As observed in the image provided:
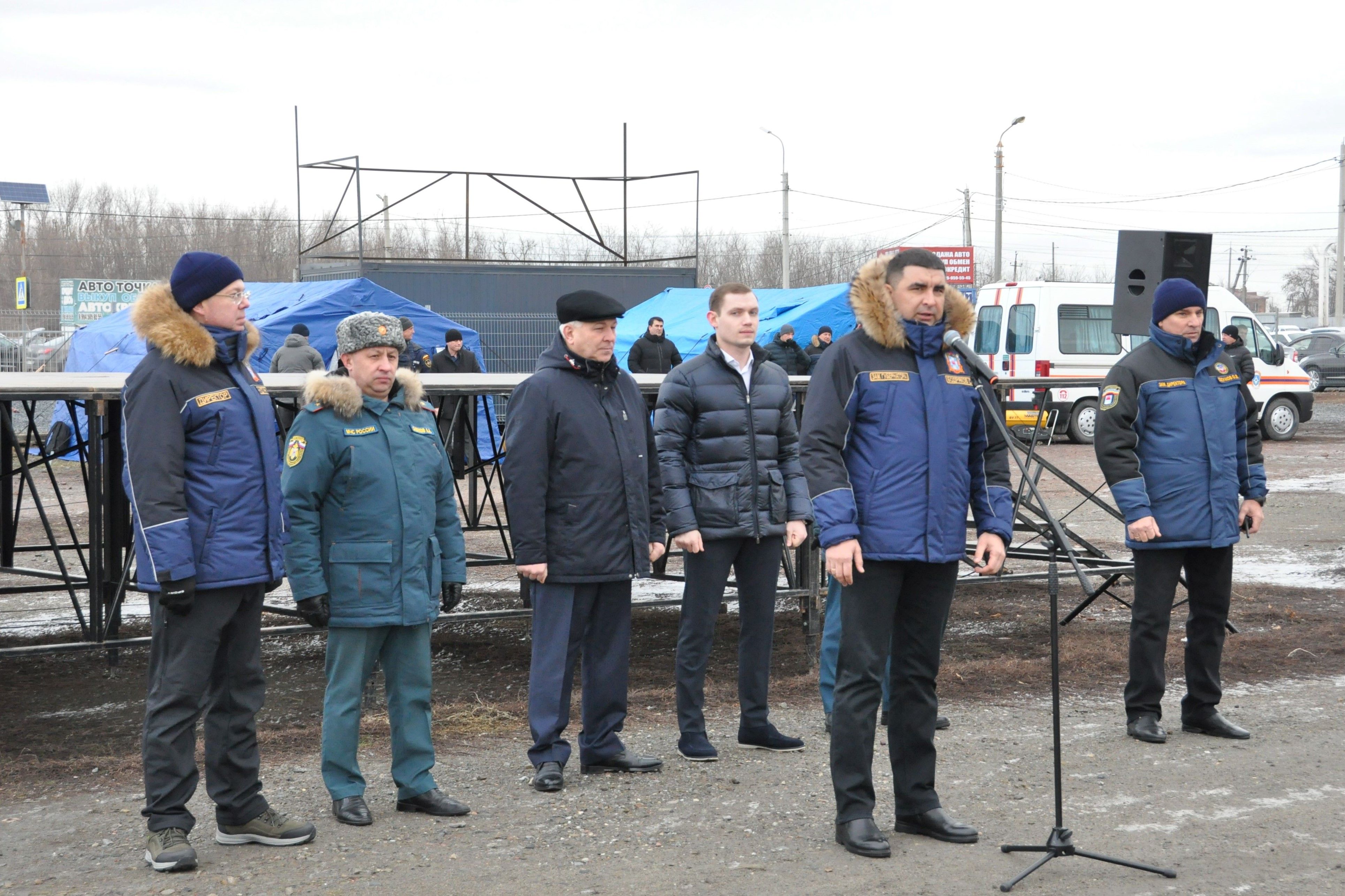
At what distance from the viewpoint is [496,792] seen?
4.89 m

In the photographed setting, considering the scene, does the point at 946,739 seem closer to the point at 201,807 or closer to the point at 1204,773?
the point at 1204,773

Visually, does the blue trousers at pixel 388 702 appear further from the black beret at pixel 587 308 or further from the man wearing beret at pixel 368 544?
the black beret at pixel 587 308

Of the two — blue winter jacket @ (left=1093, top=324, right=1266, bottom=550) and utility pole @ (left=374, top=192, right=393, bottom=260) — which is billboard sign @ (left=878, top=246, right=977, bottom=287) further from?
blue winter jacket @ (left=1093, top=324, right=1266, bottom=550)

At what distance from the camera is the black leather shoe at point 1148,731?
5.52 meters

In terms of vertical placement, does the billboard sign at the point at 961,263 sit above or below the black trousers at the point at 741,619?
above

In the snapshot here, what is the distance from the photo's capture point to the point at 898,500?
13.4 ft

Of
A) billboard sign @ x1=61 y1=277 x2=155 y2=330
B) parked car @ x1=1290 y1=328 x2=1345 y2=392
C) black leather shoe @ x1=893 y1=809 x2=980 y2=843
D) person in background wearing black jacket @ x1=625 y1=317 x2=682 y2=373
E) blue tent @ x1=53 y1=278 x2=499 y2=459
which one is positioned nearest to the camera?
black leather shoe @ x1=893 y1=809 x2=980 y2=843

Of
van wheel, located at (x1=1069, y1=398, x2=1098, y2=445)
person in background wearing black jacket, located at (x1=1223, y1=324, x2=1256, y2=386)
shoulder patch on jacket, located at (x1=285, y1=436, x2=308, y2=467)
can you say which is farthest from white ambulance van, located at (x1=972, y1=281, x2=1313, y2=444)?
shoulder patch on jacket, located at (x1=285, y1=436, x2=308, y2=467)

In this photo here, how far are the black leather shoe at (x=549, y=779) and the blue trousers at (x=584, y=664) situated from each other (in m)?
0.04

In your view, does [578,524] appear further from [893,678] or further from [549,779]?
[893,678]

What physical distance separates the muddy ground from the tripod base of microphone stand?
40 mm

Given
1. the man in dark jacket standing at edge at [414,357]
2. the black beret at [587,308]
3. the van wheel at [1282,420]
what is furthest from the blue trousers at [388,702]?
the van wheel at [1282,420]

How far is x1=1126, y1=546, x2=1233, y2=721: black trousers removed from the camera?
18.4 ft

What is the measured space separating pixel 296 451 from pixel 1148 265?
5632 millimetres
